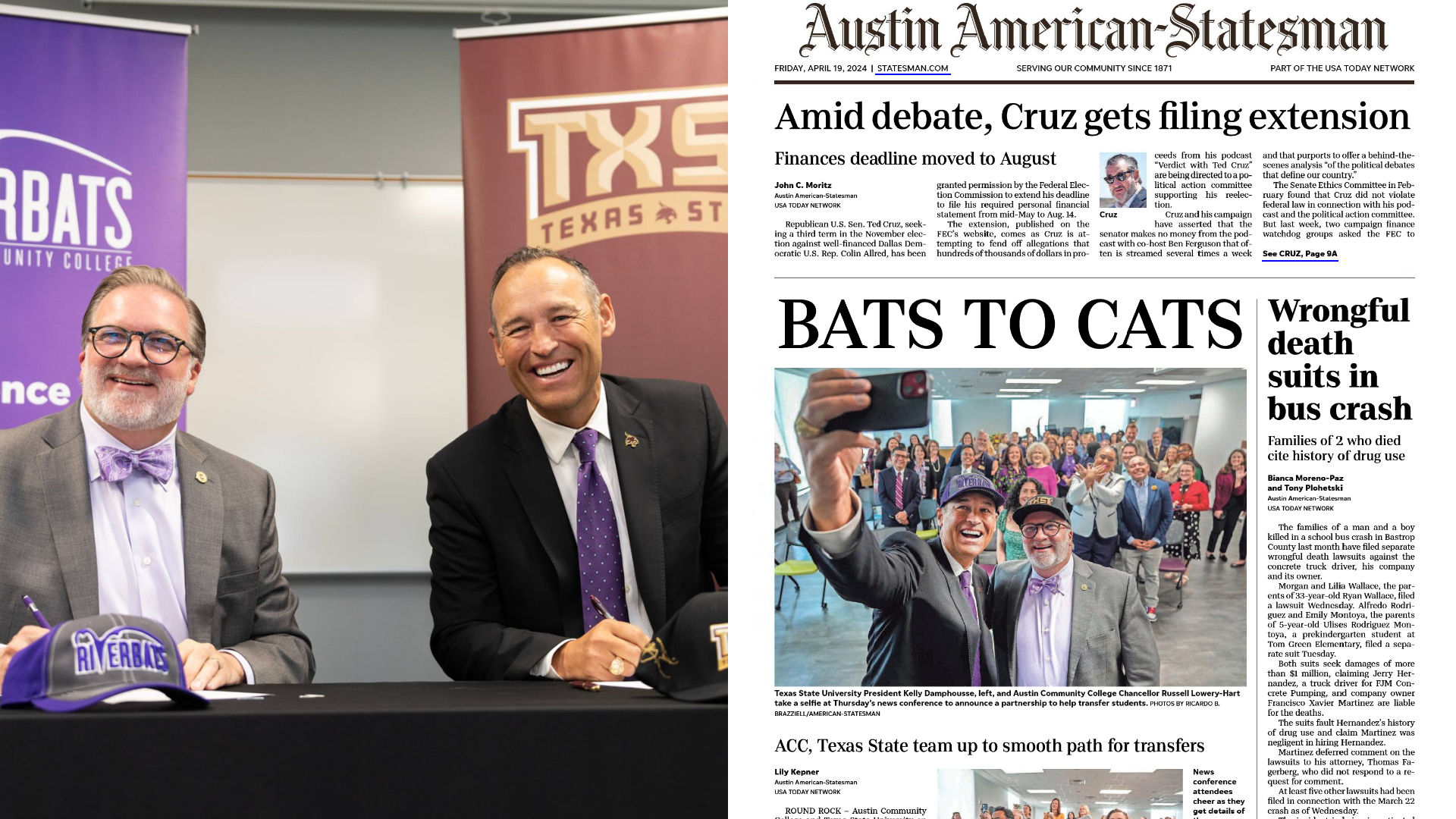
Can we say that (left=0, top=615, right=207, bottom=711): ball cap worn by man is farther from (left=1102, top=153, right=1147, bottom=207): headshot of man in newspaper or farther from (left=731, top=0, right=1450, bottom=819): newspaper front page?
(left=1102, top=153, right=1147, bottom=207): headshot of man in newspaper

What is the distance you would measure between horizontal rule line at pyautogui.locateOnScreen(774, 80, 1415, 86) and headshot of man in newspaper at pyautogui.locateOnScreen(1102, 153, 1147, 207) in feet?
0.23

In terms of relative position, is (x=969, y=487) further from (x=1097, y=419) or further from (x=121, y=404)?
(x=121, y=404)

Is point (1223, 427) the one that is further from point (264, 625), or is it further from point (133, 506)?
point (133, 506)

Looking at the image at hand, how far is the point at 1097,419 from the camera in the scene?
93 centimetres

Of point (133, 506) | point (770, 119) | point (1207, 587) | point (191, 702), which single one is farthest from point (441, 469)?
point (1207, 587)

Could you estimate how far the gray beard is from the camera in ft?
6.87

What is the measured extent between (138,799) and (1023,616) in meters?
0.88

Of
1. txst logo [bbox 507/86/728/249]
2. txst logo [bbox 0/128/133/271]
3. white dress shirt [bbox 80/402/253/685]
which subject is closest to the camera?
white dress shirt [bbox 80/402/253/685]

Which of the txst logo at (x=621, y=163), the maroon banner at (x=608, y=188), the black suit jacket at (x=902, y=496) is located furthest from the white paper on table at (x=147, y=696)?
the txst logo at (x=621, y=163)

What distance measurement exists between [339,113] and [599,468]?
270 cm

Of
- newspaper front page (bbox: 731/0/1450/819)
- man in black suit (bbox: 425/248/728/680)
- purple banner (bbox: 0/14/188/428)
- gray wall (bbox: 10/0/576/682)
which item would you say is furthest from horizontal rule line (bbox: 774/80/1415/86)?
gray wall (bbox: 10/0/576/682)

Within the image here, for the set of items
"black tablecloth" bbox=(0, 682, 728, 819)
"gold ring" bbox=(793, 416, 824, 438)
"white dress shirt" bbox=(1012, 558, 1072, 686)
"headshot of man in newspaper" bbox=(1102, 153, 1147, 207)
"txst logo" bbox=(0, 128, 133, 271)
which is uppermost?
"txst logo" bbox=(0, 128, 133, 271)

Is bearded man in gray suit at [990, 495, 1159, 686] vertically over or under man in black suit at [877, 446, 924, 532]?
under

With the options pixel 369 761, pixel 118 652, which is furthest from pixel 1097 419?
pixel 118 652
